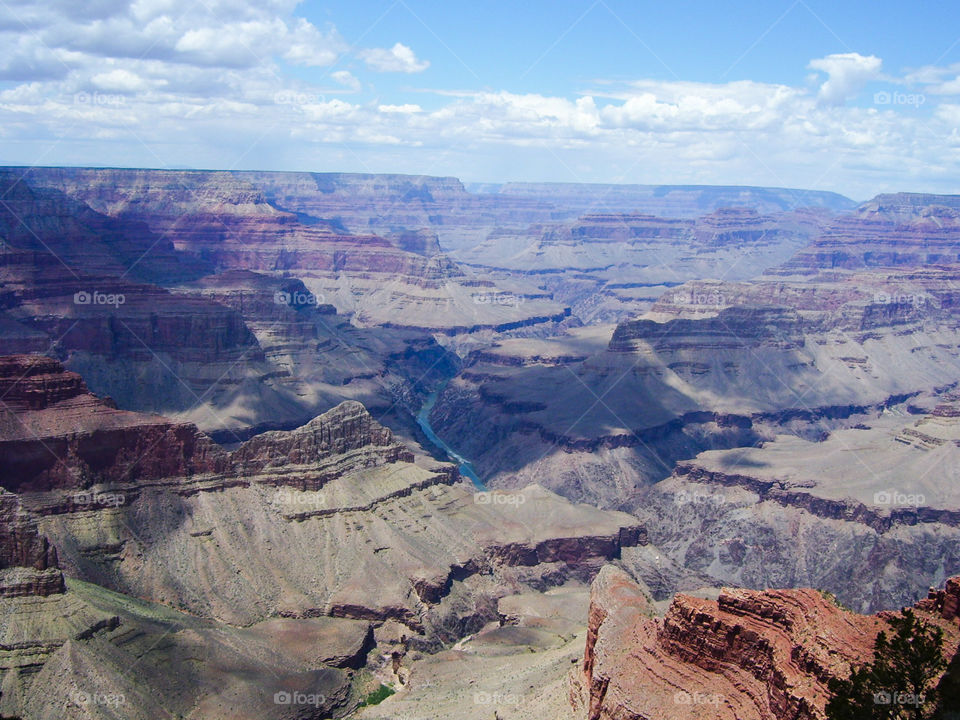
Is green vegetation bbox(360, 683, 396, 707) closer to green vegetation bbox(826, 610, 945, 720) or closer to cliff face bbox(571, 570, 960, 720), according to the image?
cliff face bbox(571, 570, 960, 720)

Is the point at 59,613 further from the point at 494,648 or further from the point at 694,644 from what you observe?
the point at 694,644

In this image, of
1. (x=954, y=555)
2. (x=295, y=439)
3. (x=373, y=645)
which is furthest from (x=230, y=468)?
(x=954, y=555)

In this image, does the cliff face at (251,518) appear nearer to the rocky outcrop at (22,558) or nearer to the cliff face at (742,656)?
the rocky outcrop at (22,558)

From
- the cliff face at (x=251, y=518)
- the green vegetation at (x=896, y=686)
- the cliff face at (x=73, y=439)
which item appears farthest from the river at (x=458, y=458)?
the green vegetation at (x=896, y=686)

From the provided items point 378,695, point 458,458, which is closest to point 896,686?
point 378,695

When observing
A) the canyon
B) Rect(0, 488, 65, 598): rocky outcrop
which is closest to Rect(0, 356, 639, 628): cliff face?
the canyon
